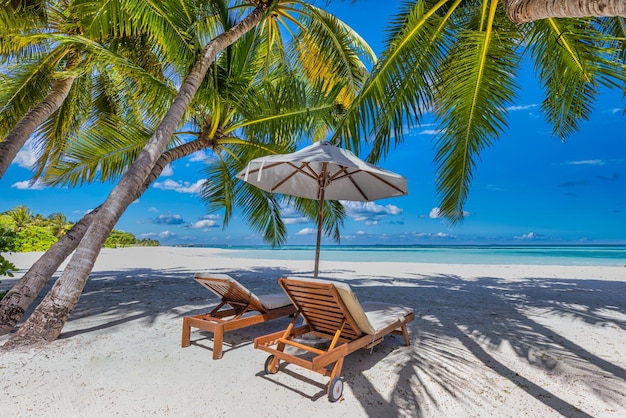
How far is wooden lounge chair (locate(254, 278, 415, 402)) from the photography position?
7.93ft

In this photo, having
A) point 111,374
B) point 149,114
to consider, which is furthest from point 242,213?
point 111,374

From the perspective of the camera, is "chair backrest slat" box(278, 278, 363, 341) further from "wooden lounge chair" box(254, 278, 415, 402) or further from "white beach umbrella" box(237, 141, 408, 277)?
"white beach umbrella" box(237, 141, 408, 277)

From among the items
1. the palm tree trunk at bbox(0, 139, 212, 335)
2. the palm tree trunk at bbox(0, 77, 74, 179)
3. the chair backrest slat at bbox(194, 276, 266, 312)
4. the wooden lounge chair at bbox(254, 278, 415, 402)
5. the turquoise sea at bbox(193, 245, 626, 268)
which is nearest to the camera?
the wooden lounge chair at bbox(254, 278, 415, 402)

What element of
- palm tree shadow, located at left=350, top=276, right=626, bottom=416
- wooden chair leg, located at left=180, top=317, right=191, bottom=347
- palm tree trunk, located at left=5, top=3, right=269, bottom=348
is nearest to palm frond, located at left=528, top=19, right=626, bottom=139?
palm tree shadow, located at left=350, top=276, right=626, bottom=416

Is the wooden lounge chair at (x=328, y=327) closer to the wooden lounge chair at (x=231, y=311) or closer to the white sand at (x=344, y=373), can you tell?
the white sand at (x=344, y=373)

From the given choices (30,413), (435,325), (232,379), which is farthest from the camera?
(435,325)

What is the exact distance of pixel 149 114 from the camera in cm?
676

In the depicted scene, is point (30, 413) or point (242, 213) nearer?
point (30, 413)

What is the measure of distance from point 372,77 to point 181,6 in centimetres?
283

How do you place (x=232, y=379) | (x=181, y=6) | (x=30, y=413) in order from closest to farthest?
(x=30, y=413) < (x=232, y=379) < (x=181, y=6)

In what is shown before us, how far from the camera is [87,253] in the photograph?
3459 millimetres

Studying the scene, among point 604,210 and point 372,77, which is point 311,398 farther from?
point 604,210

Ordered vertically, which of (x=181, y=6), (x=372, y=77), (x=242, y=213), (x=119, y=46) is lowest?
(x=242, y=213)

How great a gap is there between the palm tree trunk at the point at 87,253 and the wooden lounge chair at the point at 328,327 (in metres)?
2.01
